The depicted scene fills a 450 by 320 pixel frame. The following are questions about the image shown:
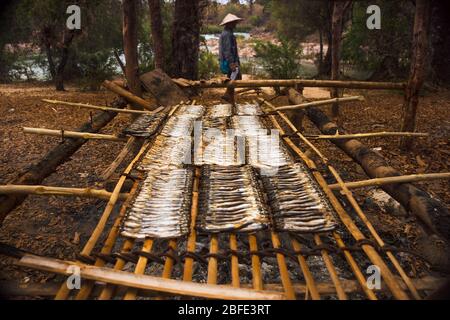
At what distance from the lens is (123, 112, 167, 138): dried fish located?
4.78 meters

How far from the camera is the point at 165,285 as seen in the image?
2221mm

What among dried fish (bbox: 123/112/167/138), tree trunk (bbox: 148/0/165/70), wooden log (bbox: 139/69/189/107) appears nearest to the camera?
dried fish (bbox: 123/112/167/138)

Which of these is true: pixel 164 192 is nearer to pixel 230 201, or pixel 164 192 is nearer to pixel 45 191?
pixel 230 201

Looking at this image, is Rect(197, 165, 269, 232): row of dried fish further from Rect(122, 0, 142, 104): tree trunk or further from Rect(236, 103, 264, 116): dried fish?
Rect(122, 0, 142, 104): tree trunk

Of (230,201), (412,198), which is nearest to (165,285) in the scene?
(230,201)

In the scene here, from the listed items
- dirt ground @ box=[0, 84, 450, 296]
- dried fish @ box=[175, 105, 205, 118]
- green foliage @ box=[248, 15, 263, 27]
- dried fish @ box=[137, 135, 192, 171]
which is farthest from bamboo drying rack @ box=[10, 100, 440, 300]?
green foliage @ box=[248, 15, 263, 27]

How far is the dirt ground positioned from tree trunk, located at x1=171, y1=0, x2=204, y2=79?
1.55 m

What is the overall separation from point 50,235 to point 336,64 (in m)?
8.65

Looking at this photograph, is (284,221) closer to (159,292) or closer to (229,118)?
(159,292)

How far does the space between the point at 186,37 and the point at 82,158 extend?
628cm

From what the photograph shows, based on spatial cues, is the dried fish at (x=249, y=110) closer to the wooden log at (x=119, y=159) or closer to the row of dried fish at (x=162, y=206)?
the wooden log at (x=119, y=159)

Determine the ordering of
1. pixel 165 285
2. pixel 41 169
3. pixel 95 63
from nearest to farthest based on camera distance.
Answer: pixel 165 285 < pixel 41 169 < pixel 95 63

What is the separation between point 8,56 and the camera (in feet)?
66.6

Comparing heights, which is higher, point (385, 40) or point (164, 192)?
point (385, 40)
